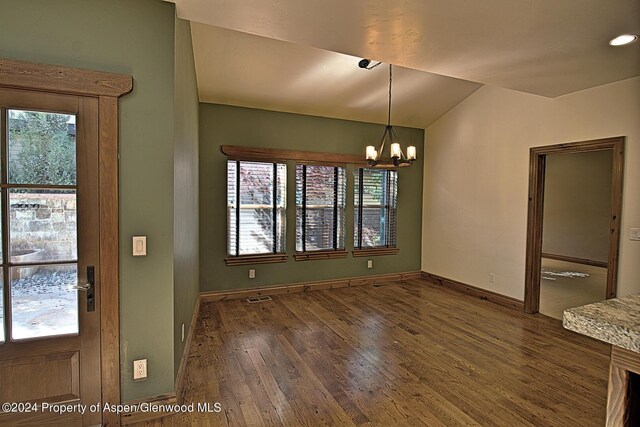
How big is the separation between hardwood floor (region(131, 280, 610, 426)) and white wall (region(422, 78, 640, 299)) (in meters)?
0.90

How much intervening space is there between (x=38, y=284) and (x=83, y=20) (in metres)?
1.58

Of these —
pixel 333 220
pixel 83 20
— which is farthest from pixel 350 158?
pixel 83 20

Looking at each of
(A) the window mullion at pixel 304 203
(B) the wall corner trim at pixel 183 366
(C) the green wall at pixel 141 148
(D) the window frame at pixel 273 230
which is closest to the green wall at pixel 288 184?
(D) the window frame at pixel 273 230

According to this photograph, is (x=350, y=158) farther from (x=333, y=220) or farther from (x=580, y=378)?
(x=580, y=378)

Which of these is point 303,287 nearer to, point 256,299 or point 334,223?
point 256,299

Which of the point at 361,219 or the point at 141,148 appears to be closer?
the point at 141,148

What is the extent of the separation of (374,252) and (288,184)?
194 centimetres

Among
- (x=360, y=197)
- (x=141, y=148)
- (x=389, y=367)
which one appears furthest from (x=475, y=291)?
(x=141, y=148)

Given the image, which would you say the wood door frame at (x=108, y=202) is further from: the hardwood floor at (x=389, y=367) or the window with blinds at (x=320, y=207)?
the window with blinds at (x=320, y=207)

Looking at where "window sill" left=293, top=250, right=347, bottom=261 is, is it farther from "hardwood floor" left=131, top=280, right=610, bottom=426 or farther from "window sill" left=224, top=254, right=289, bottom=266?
"hardwood floor" left=131, top=280, right=610, bottom=426

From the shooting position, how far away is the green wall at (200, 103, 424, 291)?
4449mm

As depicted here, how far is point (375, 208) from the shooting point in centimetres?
562

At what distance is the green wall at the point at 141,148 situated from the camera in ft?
6.32

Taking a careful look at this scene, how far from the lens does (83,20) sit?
1.91 metres
